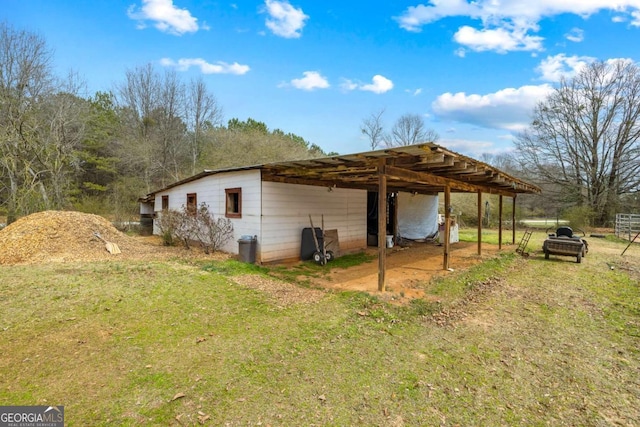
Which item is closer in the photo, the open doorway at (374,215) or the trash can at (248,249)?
the trash can at (248,249)

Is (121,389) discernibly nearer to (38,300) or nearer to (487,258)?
(38,300)

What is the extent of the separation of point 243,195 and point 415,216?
26.0ft

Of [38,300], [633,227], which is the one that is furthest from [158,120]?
[633,227]

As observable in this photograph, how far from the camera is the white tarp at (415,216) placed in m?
12.6

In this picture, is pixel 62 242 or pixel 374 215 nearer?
pixel 62 242

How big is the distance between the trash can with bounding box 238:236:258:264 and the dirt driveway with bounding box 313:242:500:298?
1975 millimetres

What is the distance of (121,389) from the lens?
240cm

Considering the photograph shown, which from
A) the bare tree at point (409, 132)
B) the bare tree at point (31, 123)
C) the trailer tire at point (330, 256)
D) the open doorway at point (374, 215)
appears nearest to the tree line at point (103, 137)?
the bare tree at point (31, 123)

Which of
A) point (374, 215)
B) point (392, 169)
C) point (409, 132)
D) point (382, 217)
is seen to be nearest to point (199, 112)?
point (374, 215)

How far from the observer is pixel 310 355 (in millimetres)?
3072

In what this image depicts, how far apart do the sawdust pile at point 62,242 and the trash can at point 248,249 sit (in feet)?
7.42

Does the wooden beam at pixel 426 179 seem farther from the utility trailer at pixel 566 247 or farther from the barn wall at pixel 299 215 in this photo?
the barn wall at pixel 299 215

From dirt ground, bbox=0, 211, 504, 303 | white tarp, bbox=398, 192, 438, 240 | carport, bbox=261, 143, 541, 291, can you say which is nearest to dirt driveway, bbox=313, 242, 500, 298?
dirt ground, bbox=0, 211, 504, 303

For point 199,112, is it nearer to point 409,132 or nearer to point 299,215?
point 299,215
